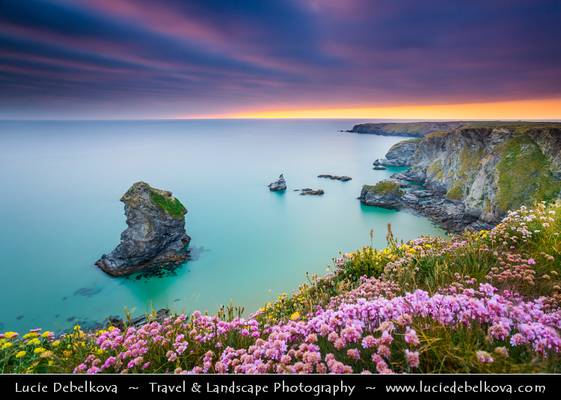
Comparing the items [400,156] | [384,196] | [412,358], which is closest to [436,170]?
[384,196]

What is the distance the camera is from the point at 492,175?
49.7 meters

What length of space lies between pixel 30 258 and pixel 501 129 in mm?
89469

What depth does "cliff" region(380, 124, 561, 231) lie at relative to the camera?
4338 cm

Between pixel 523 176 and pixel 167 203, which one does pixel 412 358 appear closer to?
pixel 167 203

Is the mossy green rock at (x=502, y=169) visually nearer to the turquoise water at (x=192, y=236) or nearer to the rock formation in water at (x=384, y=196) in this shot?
the rock formation in water at (x=384, y=196)

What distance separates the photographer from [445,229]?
46500 millimetres

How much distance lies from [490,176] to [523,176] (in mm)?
5355

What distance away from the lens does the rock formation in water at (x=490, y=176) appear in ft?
142

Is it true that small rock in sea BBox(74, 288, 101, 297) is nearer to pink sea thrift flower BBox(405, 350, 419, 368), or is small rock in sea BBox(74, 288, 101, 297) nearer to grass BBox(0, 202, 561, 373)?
grass BBox(0, 202, 561, 373)

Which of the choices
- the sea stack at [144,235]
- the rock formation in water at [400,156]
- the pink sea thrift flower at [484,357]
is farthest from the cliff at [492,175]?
the rock formation in water at [400,156]

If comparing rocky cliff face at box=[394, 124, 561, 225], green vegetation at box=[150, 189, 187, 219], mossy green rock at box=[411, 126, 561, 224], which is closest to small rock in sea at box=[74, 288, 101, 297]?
green vegetation at box=[150, 189, 187, 219]
